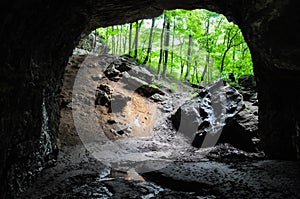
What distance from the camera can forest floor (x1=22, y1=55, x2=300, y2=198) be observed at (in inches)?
166

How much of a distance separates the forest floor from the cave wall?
2.54 ft

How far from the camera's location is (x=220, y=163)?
6.06m

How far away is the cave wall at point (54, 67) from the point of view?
3.31 m

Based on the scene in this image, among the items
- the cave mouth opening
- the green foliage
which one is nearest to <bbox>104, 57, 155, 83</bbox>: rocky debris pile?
the cave mouth opening

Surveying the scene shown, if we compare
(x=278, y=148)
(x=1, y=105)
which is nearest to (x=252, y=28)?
(x=278, y=148)

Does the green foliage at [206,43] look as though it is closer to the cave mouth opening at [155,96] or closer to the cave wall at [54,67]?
the cave mouth opening at [155,96]

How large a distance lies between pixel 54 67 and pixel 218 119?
6698 mm

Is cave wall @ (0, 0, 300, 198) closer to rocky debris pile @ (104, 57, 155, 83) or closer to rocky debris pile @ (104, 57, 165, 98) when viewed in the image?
rocky debris pile @ (104, 57, 155, 83)

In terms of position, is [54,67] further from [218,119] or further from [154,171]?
[218,119]

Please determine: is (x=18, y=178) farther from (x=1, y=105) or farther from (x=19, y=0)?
(x=19, y=0)

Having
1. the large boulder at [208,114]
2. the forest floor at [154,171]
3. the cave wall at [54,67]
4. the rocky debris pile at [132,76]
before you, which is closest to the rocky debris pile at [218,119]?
the large boulder at [208,114]

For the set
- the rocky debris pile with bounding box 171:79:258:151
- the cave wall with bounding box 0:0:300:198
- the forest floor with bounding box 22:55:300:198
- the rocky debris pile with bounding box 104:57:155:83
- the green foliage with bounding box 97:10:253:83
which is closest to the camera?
the cave wall with bounding box 0:0:300:198

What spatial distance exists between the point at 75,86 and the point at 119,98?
2.20 metres

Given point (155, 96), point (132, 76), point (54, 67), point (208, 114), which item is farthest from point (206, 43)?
point (54, 67)
